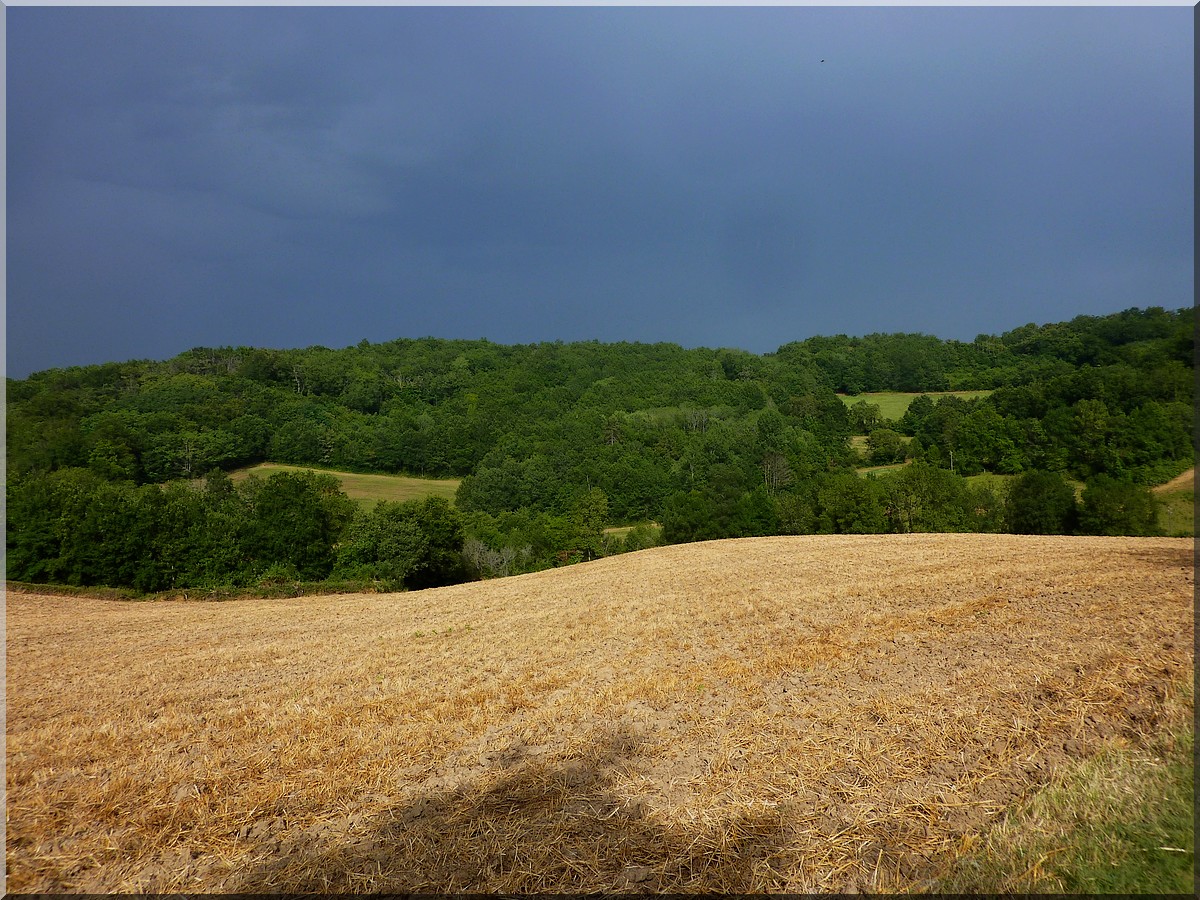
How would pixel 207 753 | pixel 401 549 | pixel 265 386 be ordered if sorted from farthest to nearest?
pixel 265 386, pixel 401 549, pixel 207 753

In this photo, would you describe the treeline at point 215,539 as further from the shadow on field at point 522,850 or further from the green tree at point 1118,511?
the green tree at point 1118,511

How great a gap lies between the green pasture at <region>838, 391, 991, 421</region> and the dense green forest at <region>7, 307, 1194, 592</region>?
3.24 metres

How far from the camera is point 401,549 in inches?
1850

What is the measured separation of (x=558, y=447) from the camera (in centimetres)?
10650

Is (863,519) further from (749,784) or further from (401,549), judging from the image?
(749,784)

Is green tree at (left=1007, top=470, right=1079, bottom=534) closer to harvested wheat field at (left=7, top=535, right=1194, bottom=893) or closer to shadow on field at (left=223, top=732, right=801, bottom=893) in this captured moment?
harvested wheat field at (left=7, top=535, right=1194, bottom=893)

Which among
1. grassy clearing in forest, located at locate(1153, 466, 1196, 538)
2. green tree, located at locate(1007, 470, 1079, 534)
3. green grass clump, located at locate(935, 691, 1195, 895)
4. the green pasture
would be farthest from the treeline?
the green pasture

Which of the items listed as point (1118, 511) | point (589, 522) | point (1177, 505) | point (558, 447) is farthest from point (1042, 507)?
point (558, 447)

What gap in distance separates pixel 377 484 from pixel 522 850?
315 feet

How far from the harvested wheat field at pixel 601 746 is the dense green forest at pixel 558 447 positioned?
38.3 m

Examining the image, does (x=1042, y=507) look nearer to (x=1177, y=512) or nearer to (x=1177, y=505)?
(x=1177, y=512)

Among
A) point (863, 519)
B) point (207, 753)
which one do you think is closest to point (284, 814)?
point (207, 753)

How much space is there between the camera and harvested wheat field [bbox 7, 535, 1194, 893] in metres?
4.00

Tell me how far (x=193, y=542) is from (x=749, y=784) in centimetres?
4914
